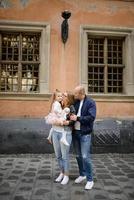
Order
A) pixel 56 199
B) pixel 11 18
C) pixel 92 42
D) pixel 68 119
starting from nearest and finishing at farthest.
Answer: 1. pixel 56 199
2. pixel 68 119
3. pixel 11 18
4. pixel 92 42

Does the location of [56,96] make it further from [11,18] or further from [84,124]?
[11,18]

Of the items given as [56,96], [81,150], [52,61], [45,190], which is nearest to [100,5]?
[52,61]

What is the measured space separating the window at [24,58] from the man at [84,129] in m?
3.63

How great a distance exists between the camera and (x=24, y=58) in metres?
9.92

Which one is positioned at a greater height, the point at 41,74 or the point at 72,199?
the point at 41,74

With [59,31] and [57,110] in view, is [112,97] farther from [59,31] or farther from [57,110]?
[57,110]

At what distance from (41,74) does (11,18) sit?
1859mm

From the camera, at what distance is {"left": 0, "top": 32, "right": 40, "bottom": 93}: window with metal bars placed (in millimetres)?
9797

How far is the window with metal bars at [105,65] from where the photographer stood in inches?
401

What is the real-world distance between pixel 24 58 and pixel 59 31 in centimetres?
133

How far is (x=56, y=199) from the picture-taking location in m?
5.18

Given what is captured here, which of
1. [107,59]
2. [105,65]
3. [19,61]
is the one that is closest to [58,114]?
[19,61]

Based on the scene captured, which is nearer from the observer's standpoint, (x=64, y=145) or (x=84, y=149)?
(x=84, y=149)

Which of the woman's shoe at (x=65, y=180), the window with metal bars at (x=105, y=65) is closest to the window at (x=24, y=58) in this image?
the window with metal bars at (x=105, y=65)
